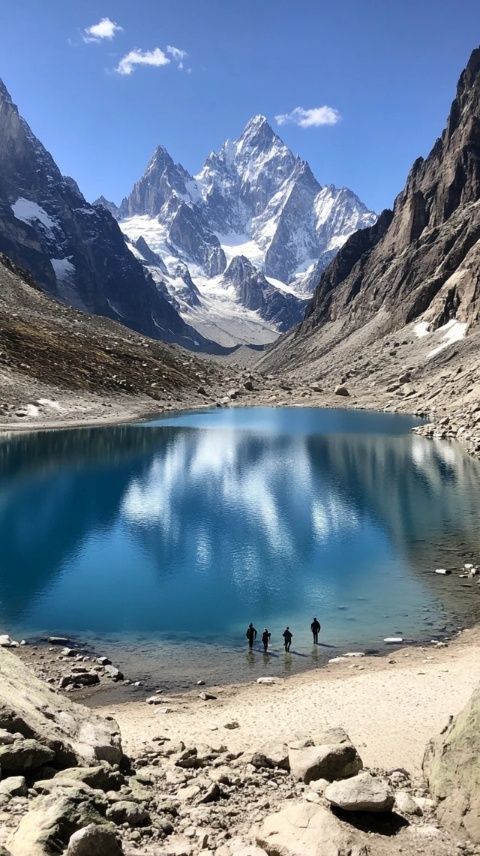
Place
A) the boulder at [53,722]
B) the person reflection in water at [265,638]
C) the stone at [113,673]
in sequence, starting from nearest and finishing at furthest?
1. the boulder at [53,722]
2. the stone at [113,673]
3. the person reflection in water at [265,638]

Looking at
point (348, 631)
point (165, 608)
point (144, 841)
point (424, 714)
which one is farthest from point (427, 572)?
point (144, 841)

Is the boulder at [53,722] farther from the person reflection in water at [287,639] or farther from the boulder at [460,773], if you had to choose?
the person reflection in water at [287,639]

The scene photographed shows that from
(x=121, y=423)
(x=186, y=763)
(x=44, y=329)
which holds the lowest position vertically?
(x=186, y=763)

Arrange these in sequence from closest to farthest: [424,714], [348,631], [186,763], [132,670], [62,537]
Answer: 1. [186,763]
2. [424,714]
3. [132,670]
4. [348,631]
5. [62,537]

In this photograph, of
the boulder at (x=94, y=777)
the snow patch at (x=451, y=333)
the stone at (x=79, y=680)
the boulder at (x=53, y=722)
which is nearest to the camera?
the boulder at (x=94, y=777)

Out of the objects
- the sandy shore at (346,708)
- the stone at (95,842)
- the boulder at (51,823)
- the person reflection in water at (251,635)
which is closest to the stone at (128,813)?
the boulder at (51,823)

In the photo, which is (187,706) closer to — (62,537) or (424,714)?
(424,714)
